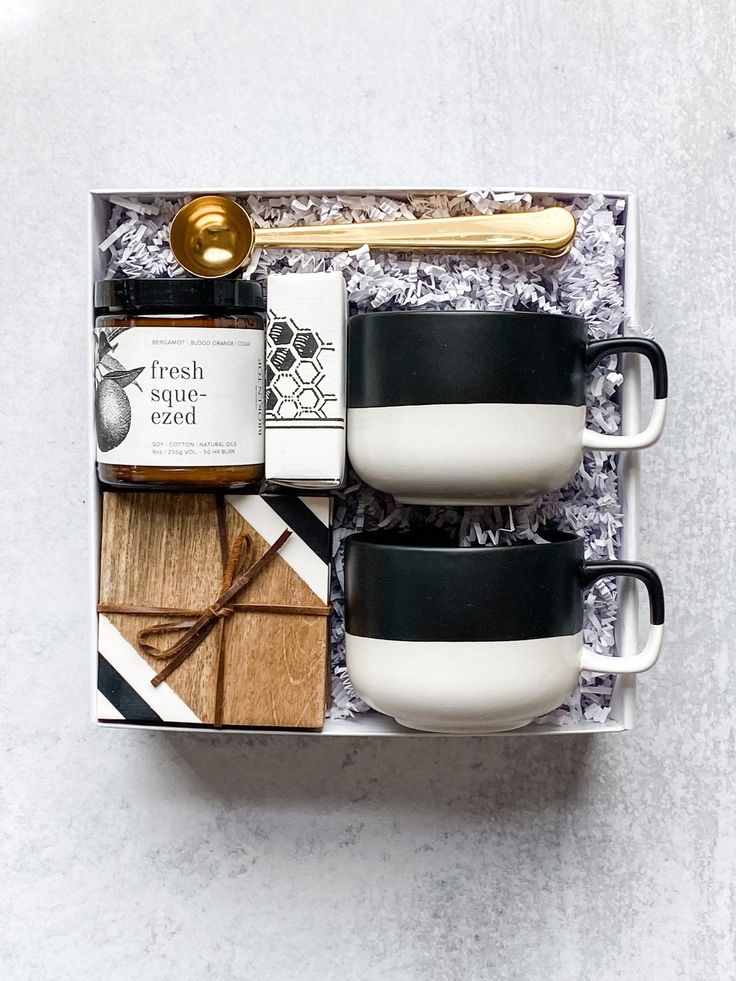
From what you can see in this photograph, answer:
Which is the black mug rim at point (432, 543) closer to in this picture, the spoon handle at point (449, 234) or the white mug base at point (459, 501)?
the white mug base at point (459, 501)

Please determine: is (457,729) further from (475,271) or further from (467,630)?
(475,271)

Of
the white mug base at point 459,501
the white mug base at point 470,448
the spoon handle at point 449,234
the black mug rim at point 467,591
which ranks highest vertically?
the spoon handle at point 449,234

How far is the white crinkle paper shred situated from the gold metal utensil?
0.01 meters

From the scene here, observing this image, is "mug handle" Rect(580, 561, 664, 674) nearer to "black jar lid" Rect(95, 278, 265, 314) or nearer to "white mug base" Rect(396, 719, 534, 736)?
"white mug base" Rect(396, 719, 534, 736)

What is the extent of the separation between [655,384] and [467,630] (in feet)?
0.73

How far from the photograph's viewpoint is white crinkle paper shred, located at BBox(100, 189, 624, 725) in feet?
2.25

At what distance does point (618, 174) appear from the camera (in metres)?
0.79

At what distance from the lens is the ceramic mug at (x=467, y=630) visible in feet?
2.05

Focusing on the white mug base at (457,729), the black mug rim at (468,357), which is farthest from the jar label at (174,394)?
the white mug base at (457,729)

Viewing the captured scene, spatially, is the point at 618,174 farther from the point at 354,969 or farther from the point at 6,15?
the point at 354,969

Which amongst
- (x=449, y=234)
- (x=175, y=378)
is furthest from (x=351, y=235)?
(x=175, y=378)

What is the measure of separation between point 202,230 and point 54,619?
0.37 meters

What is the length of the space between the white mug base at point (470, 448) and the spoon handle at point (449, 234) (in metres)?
0.13

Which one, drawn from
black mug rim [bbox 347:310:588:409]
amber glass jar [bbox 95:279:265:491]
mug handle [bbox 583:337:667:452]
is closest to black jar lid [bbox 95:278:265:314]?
amber glass jar [bbox 95:279:265:491]
